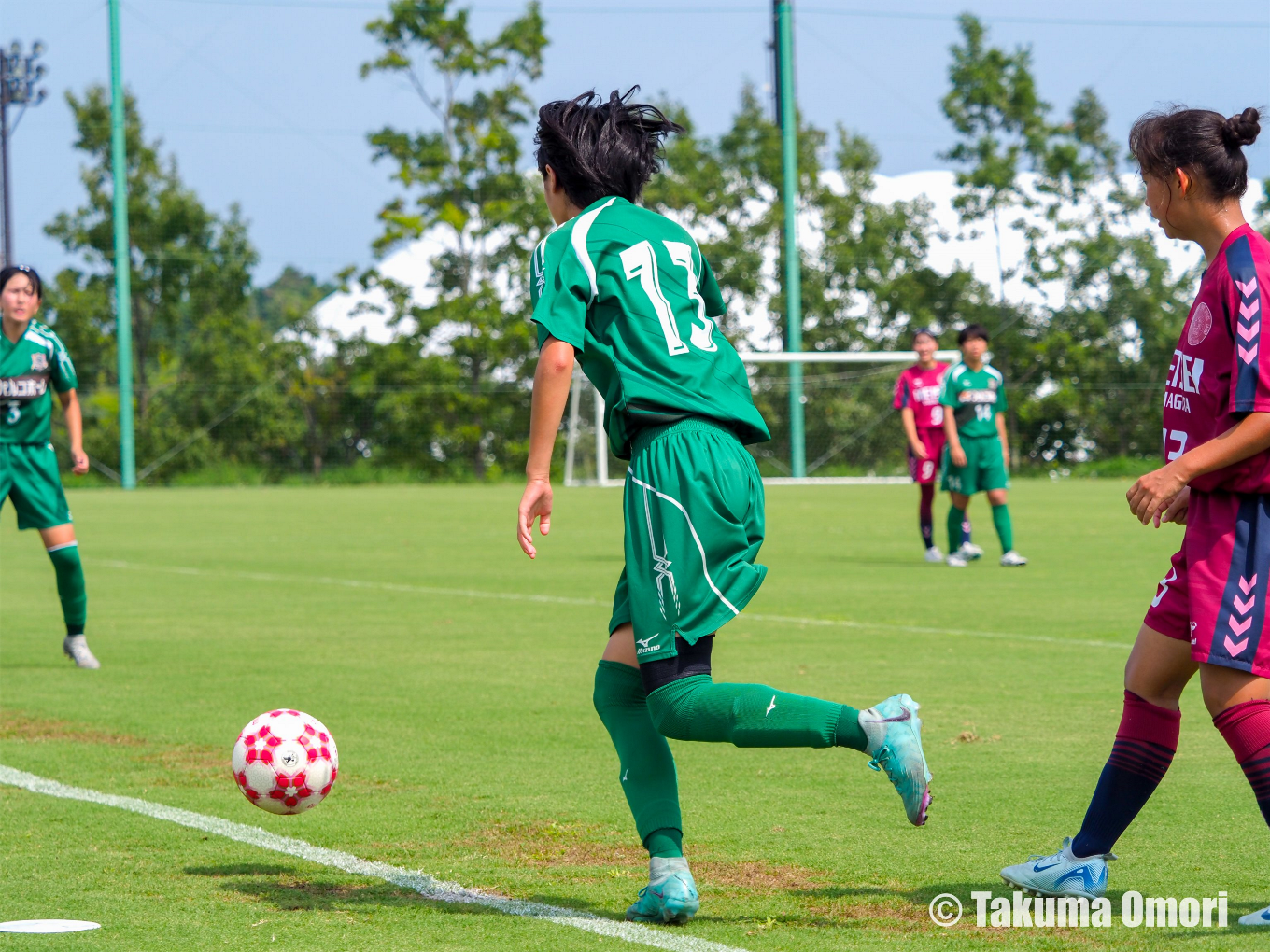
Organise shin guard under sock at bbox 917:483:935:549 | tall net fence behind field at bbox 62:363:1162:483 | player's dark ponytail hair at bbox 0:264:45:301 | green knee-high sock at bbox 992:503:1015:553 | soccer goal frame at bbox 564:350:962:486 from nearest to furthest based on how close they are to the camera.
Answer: player's dark ponytail hair at bbox 0:264:45:301, green knee-high sock at bbox 992:503:1015:553, shin guard under sock at bbox 917:483:935:549, soccer goal frame at bbox 564:350:962:486, tall net fence behind field at bbox 62:363:1162:483

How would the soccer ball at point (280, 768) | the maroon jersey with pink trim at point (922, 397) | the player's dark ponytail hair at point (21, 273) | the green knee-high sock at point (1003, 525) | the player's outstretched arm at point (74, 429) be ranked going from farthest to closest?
1. the maroon jersey with pink trim at point (922, 397)
2. the green knee-high sock at point (1003, 525)
3. the player's outstretched arm at point (74, 429)
4. the player's dark ponytail hair at point (21, 273)
5. the soccer ball at point (280, 768)

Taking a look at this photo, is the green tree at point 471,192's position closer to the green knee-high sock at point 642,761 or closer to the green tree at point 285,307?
the green tree at point 285,307

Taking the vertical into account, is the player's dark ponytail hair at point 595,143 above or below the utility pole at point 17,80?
below

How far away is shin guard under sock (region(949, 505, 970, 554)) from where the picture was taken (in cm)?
1416

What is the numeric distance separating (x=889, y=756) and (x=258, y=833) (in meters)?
2.21

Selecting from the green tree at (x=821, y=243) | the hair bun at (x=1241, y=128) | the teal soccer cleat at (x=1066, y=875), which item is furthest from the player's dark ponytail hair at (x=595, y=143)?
the green tree at (x=821, y=243)

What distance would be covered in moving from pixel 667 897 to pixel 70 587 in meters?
5.81

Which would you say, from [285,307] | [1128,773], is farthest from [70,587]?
[285,307]

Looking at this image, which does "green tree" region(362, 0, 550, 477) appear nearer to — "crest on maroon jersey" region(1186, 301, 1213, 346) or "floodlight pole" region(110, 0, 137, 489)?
"floodlight pole" region(110, 0, 137, 489)

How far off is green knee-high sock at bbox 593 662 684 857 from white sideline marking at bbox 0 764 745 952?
24cm

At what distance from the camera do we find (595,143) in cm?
371

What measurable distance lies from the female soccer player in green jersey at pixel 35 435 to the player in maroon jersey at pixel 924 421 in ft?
28.1

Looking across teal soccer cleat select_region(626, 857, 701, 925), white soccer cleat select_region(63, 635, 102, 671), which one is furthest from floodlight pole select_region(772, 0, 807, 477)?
teal soccer cleat select_region(626, 857, 701, 925)

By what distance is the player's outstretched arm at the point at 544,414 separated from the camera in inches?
138
